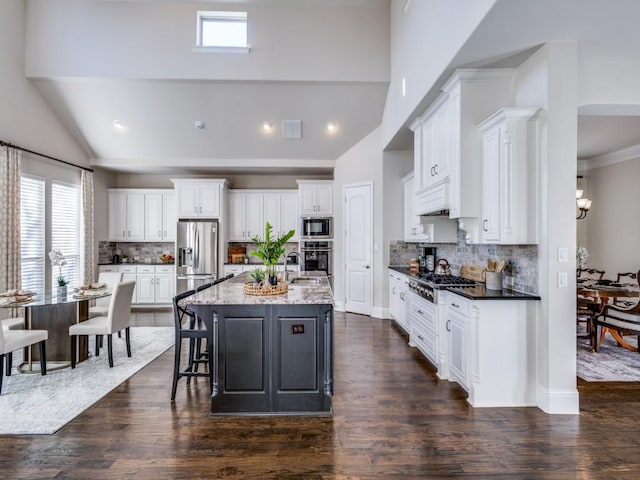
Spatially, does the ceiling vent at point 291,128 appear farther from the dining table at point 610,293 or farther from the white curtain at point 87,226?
the dining table at point 610,293

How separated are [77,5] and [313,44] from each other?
3.50 metres

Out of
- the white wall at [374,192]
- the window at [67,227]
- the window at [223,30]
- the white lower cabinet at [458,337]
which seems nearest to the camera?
the white lower cabinet at [458,337]

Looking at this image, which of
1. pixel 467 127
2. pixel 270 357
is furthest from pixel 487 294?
pixel 270 357

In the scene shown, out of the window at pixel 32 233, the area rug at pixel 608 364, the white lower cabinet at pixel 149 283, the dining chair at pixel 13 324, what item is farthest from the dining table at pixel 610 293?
the window at pixel 32 233

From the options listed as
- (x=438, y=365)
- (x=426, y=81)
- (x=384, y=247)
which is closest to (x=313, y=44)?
(x=426, y=81)

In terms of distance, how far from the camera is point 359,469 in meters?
2.16

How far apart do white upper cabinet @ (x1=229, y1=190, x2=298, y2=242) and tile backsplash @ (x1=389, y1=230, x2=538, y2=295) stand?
299 cm

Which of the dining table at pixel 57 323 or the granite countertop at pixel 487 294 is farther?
→ the dining table at pixel 57 323

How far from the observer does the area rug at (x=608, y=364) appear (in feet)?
11.8

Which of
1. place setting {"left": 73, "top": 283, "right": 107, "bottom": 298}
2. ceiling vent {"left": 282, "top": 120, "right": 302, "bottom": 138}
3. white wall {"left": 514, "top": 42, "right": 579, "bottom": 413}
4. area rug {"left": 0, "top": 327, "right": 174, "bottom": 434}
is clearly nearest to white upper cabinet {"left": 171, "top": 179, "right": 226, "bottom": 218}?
ceiling vent {"left": 282, "top": 120, "right": 302, "bottom": 138}

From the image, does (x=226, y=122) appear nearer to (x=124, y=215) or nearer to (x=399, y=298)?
(x=124, y=215)

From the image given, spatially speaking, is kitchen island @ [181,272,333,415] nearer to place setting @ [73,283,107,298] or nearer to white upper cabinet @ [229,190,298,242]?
place setting @ [73,283,107,298]

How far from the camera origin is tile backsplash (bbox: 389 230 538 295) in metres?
3.05

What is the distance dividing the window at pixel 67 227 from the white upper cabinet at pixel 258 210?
111 inches
